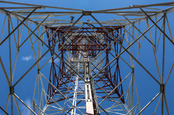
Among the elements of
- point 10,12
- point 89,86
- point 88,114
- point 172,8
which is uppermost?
point 10,12

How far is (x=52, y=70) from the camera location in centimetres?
1557

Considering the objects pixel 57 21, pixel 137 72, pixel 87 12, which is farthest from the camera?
pixel 137 72

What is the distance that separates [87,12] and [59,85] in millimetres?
9142

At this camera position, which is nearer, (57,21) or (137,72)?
(57,21)

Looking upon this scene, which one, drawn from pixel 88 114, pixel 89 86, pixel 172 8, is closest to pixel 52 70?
pixel 89 86

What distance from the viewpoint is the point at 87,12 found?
815cm

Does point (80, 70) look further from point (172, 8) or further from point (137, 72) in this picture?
point (137, 72)

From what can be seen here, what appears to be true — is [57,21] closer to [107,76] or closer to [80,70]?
[80,70]

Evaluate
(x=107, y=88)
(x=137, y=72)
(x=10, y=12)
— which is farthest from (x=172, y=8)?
(x=137, y=72)

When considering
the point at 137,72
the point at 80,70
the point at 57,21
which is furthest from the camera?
the point at 137,72

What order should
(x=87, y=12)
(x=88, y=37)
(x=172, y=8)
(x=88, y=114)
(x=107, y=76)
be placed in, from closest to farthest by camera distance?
(x=88, y=114) → (x=172, y=8) → (x=87, y=12) → (x=107, y=76) → (x=88, y=37)

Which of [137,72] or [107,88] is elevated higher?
[137,72]

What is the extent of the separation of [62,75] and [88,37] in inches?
247

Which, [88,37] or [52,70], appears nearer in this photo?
[52,70]
